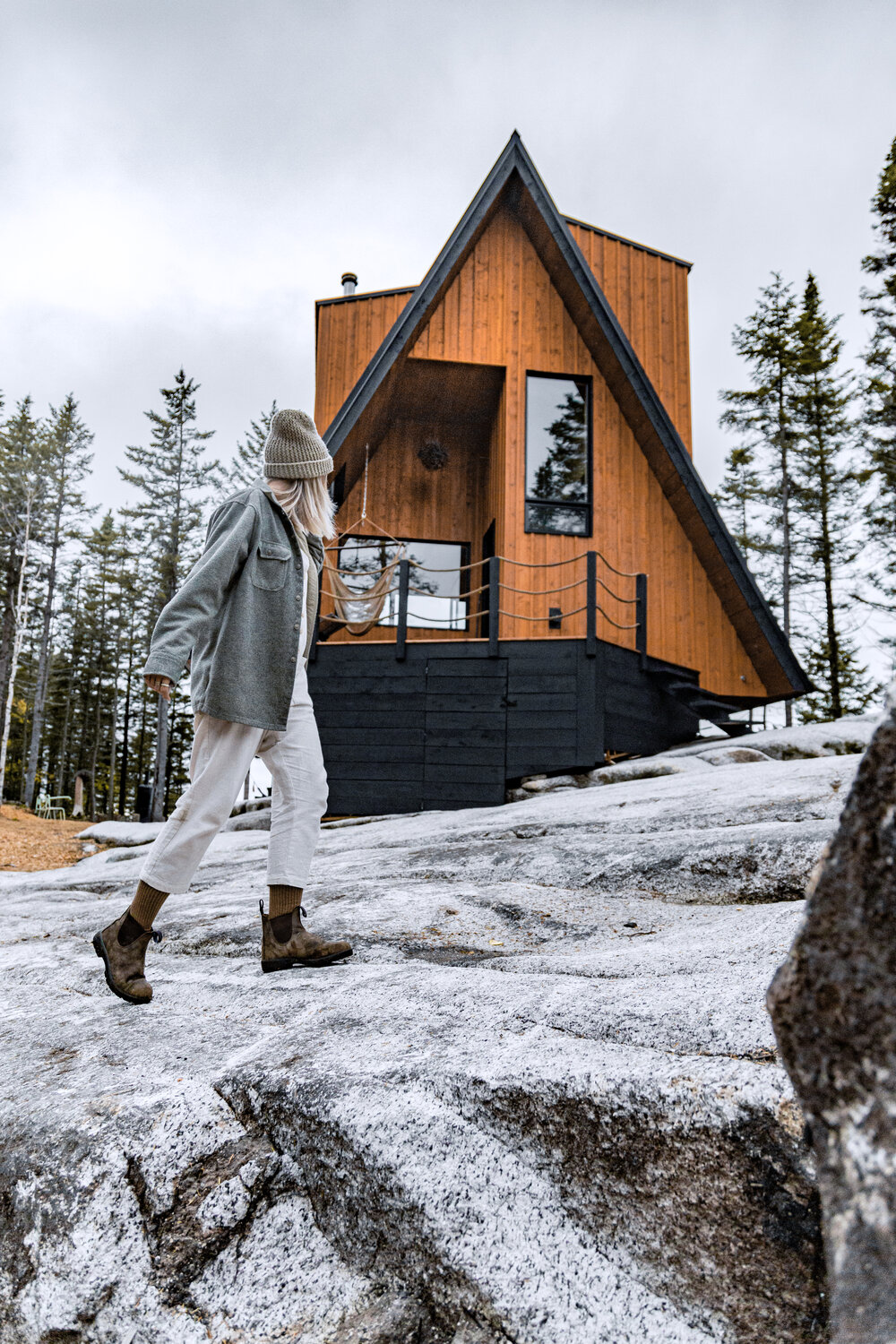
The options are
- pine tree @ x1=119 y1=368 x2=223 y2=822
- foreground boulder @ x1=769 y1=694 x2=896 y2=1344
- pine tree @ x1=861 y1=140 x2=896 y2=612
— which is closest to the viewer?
foreground boulder @ x1=769 y1=694 x2=896 y2=1344

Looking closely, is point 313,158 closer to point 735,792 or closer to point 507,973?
point 735,792

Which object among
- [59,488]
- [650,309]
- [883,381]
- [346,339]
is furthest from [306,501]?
[59,488]

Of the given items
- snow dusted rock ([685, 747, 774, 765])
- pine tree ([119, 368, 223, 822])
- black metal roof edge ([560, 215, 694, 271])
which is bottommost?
snow dusted rock ([685, 747, 774, 765])

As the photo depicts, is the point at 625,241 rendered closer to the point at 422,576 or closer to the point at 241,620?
the point at 422,576

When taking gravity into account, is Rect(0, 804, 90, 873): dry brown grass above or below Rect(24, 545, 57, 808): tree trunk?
below

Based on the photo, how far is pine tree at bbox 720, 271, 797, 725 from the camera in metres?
25.5

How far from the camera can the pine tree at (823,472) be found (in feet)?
81.0

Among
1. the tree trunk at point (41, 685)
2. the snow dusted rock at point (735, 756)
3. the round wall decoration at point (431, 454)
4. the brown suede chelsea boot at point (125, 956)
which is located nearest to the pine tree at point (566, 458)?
the round wall decoration at point (431, 454)

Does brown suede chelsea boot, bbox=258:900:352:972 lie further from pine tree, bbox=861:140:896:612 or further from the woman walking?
pine tree, bbox=861:140:896:612

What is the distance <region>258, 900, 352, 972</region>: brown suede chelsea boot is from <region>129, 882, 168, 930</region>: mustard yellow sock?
1.33ft

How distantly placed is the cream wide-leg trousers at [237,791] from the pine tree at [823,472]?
23.8 meters

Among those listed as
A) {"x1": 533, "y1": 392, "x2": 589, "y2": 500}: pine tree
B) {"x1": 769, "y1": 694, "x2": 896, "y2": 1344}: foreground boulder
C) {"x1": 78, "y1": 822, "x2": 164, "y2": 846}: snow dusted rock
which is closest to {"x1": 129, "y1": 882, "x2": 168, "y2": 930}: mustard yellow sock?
{"x1": 769, "y1": 694, "x2": 896, "y2": 1344}: foreground boulder

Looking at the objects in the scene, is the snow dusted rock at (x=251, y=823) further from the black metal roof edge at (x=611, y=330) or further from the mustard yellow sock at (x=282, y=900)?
the mustard yellow sock at (x=282, y=900)

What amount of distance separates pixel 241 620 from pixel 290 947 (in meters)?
1.27
